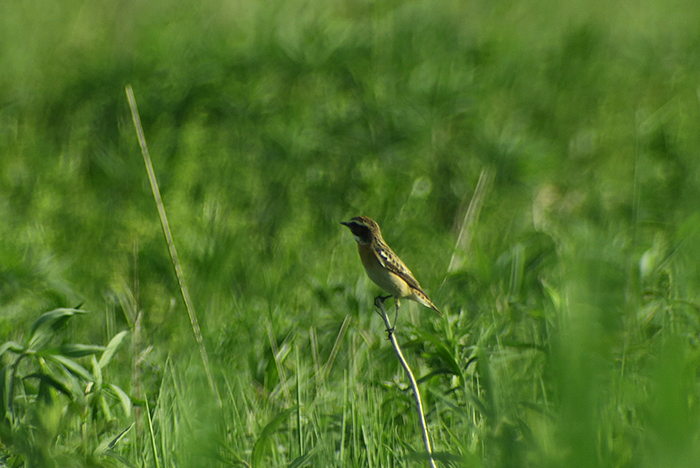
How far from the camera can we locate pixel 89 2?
274 inches

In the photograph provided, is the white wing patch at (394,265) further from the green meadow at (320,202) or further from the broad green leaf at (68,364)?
the broad green leaf at (68,364)

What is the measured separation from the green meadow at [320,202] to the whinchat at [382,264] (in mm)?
156

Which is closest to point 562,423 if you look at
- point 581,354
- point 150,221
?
point 581,354

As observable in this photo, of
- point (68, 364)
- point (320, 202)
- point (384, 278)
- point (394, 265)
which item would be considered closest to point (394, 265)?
point (394, 265)

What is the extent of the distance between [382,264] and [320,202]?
2.51 meters

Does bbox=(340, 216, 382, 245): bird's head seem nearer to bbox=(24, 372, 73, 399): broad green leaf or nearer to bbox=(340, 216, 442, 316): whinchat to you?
bbox=(340, 216, 442, 316): whinchat

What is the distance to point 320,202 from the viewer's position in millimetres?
5051

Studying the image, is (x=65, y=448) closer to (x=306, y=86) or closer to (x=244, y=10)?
(x=306, y=86)

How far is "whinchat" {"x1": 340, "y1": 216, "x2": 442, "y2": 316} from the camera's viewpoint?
252 cm

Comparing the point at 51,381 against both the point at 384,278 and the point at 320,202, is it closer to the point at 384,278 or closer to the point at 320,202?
the point at 384,278

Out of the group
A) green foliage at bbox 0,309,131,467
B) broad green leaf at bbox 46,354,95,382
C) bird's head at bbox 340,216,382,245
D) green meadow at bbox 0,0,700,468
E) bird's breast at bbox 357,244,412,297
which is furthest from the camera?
bird's head at bbox 340,216,382,245

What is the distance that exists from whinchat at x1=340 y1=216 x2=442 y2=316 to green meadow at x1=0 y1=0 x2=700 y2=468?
156mm

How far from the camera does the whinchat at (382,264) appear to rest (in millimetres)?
2515

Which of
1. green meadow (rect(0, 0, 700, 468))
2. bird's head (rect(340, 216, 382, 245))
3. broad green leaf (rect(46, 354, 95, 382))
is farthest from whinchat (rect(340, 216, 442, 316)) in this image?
broad green leaf (rect(46, 354, 95, 382))
